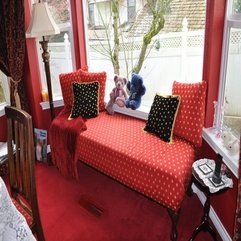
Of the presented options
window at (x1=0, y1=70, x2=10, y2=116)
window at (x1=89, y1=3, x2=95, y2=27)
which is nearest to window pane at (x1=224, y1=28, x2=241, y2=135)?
window at (x1=89, y1=3, x2=95, y2=27)

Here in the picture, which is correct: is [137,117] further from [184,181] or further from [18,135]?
[18,135]

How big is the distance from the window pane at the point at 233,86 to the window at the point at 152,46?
39 cm

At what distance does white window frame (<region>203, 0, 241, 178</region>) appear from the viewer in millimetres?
1799

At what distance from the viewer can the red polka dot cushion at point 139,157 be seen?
1.92 meters

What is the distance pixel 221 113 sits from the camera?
84.7 inches

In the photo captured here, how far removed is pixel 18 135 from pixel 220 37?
5.04ft

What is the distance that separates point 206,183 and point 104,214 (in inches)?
37.2

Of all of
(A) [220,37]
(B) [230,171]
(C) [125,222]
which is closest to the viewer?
(B) [230,171]

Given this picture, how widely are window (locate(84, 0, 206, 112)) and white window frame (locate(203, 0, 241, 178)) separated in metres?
0.33

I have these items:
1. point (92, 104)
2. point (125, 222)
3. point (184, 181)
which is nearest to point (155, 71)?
point (92, 104)

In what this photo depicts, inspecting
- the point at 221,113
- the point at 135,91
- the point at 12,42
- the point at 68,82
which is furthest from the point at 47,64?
the point at 221,113

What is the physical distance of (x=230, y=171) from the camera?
1.81 metres

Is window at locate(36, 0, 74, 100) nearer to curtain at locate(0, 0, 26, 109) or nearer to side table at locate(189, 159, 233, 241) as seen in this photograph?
curtain at locate(0, 0, 26, 109)

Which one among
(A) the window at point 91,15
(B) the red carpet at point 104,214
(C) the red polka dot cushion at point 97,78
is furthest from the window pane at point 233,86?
(A) the window at point 91,15
